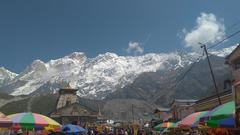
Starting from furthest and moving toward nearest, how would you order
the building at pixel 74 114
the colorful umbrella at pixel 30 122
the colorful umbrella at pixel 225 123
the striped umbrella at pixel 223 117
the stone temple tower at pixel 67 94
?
the stone temple tower at pixel 67 94, the building at pixel 74 114, the colorful umbrella at pixel 30 122, the striped umbrella at pixel 223 117, the colorful umbrella at pixel 225 123

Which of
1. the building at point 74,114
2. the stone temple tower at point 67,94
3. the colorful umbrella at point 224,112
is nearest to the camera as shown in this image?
the colorful umbrella at point 224,112

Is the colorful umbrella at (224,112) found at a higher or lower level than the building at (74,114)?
lower

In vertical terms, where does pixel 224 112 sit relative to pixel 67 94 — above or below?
below

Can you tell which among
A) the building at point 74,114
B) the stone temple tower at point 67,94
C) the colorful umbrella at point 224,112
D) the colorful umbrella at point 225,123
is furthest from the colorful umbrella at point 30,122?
the stone temple tower at point 67,94

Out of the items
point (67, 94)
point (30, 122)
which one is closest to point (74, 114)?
point (67, 94)

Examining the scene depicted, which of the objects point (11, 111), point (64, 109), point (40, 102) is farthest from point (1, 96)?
point (64, 109)

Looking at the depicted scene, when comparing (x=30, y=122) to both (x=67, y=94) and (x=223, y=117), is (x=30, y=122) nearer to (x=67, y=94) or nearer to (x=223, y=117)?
(x=223, y=117)

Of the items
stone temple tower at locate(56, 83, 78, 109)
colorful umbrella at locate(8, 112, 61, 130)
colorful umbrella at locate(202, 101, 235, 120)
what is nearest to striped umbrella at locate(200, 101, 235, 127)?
colorful umbrella at locate(202, 101, 235, 120)

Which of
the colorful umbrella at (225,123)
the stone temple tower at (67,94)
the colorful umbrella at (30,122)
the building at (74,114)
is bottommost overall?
the colorful umbrella at (225,123)

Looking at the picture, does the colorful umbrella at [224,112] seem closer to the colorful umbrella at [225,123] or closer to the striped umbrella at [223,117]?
the striped umbrella at [223,117]

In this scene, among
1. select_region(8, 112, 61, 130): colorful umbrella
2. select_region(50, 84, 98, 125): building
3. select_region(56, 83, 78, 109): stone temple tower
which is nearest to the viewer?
select_region(8, 112, 61, 130): colorful umbrella

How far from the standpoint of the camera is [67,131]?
23.1m

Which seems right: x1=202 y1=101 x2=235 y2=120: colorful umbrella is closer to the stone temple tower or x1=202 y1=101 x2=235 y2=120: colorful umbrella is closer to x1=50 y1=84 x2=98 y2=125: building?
x1=50 y1=84 x2=98 y2=125: building

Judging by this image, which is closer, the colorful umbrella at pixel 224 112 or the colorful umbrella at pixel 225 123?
the colorful umbrella at pixel 225 123
